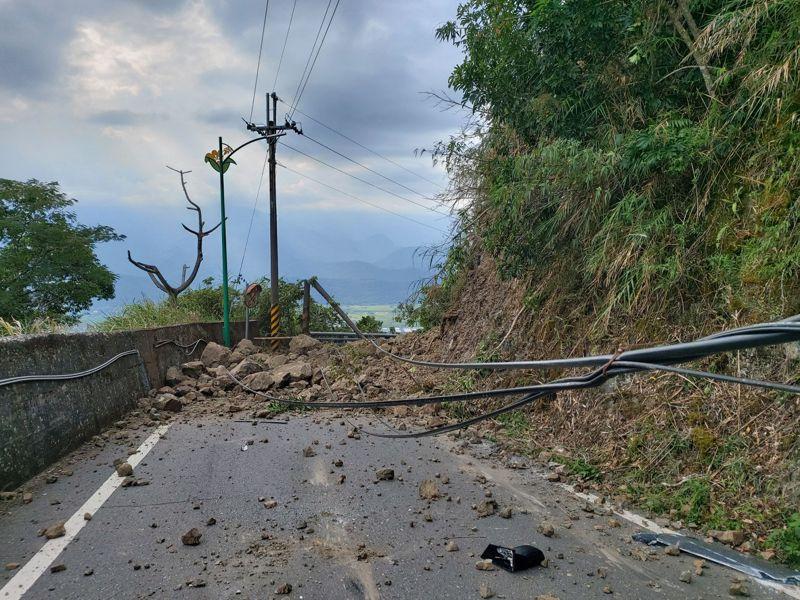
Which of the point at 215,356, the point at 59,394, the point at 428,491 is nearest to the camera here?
the point at 428,491

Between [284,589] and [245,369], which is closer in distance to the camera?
[284,589]

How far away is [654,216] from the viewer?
6.87 m

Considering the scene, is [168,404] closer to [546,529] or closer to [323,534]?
[323,534]

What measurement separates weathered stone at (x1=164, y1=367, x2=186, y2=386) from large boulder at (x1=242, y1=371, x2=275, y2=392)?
4.23ft

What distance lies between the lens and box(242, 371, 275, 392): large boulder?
1052 cm

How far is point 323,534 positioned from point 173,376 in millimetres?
7713

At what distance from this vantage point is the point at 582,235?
310 inches

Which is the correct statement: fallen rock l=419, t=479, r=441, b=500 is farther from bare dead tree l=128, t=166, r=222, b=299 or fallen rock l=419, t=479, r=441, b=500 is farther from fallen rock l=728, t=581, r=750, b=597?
bare dead tree l=128, t=166, r=222, b=299

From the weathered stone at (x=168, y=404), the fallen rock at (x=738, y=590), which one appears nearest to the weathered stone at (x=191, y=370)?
the weathered stone at (x=168, y=404)

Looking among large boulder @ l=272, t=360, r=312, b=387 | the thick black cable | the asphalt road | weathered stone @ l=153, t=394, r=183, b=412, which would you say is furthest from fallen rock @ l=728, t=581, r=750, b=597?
large boulder @ l=272, t=360, r=312, b=387

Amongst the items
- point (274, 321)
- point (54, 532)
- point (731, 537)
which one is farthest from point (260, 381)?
point (274, 321)

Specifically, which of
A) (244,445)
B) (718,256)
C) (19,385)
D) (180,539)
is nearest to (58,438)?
(19,385)

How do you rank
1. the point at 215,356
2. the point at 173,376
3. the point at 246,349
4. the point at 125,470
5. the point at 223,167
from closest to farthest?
1. the point at 125,470
2. the point at 173,376
3. the point at 215,356
4. the point at 246,349
5. the point at 223,167

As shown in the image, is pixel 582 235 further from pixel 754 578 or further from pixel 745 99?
pixel 754 578
